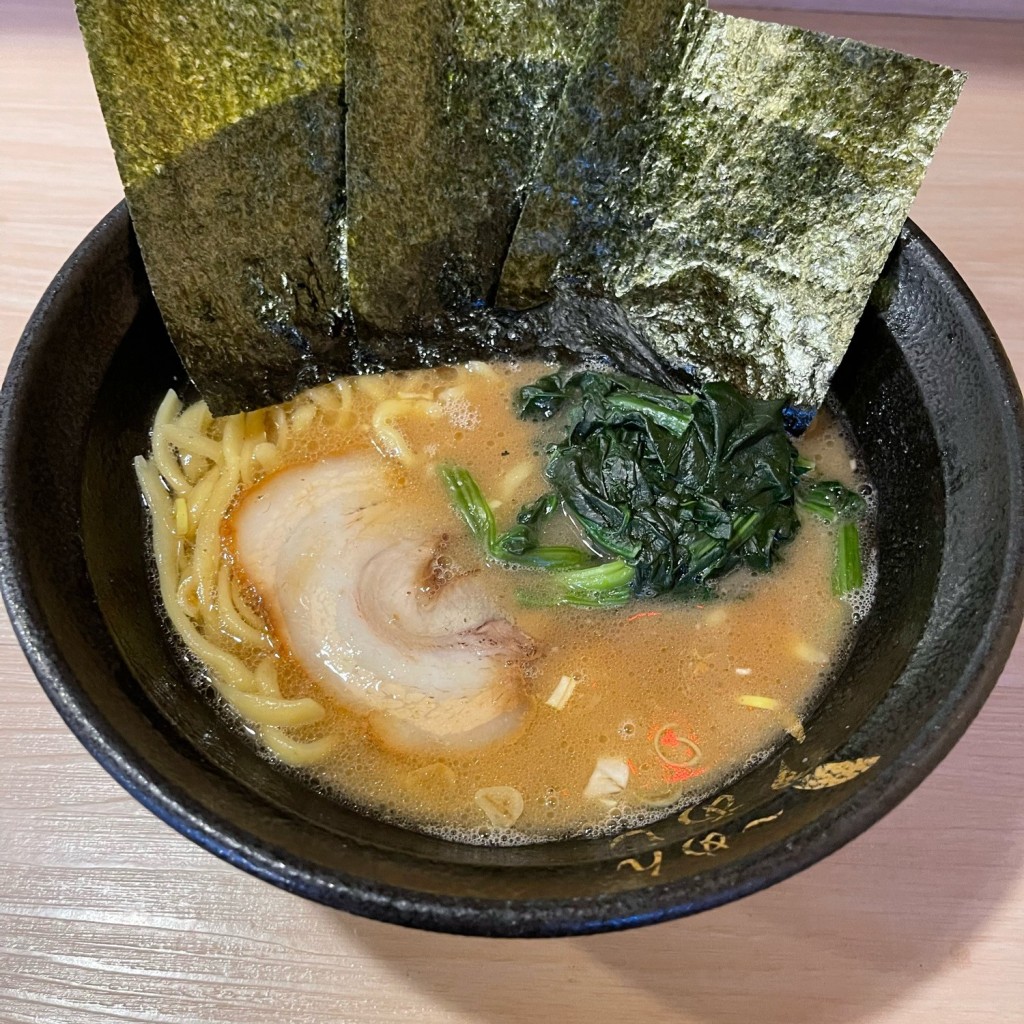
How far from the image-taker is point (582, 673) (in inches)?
55.6

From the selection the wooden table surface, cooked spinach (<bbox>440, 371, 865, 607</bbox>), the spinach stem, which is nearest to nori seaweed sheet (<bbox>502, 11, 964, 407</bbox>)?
cooked spinach (<bbox>440, 371, 865, 607</bbox>)

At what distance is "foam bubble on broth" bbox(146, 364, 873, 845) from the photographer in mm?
1274

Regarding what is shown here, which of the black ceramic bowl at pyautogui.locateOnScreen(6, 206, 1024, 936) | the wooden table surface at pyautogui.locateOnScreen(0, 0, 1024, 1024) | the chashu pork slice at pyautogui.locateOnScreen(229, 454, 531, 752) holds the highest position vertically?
the black ceramic bowl at pyautogui.locateOnScreen(6, 206, 1024, 936)

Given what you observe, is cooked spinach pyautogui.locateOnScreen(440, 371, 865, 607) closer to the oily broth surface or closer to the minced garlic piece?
the oily broth surface

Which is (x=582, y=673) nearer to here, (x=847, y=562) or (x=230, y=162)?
(x=847, y=562)

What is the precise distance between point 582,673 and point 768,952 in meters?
0.46

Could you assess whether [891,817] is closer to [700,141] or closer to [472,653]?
[472,653]

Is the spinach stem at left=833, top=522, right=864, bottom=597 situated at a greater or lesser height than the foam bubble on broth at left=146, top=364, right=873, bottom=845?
greater

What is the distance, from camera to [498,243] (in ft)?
5.22

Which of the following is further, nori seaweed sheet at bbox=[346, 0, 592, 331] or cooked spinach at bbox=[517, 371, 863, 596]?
cooked spinach at bbox=[517, 371, 863, 596]

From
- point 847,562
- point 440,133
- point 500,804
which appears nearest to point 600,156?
point 440,133

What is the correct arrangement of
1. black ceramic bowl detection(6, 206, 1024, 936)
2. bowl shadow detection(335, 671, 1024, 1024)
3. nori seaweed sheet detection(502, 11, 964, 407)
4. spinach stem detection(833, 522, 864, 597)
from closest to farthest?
black ceramic bowl detection(6, 206, 1024, 936) < bowl shadow detection(335, 671, 1024, 1024) < nori seaweed sheet detection(502, 11, 964, 407) < spinach stem detection(833, 522, 864, 597)

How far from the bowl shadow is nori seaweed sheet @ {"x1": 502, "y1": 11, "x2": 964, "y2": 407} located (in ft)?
2.52

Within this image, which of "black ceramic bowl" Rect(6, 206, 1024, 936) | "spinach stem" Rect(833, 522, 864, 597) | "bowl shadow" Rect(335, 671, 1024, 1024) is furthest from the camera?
"spinach stem" Rect(833, 522, 864, 597)
